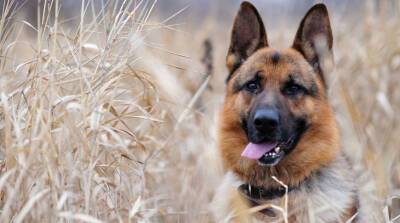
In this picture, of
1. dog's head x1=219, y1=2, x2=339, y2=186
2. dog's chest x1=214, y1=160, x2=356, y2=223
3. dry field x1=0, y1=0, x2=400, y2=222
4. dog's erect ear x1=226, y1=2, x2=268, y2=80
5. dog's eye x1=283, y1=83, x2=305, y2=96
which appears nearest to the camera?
dry field x1=0, y1=0, x2=400, y2=222

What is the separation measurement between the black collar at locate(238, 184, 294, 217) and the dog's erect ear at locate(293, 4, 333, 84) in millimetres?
873

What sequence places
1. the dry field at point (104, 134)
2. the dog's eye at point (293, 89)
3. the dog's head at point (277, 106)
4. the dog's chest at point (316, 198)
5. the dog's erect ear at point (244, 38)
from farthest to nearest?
the dog's erect ear at point (244, 38) < the dog's eye at point (293, 89) < the dog's head at point (277, 106) < the dog's chest at point (316, 198) < the dry field at point (104, 134)

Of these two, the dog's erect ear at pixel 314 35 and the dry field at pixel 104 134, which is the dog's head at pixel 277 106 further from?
the dry field at pixel 104 134

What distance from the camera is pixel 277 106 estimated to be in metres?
4.15

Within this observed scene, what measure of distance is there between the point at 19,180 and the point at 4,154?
20.3 inches

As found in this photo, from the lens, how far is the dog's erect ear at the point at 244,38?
15.2 ft

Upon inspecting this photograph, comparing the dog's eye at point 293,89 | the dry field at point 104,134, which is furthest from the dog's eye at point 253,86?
the dry field at point 104,134

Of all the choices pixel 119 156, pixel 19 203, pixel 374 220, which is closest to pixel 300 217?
pixel 374 220

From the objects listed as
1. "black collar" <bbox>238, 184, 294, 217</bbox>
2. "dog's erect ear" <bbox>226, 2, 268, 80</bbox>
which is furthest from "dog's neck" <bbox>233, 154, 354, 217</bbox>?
"dog's erect ear" <bbox>226, 2, 268, 80</bbox>

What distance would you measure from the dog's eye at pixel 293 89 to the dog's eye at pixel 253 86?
0.19 metres

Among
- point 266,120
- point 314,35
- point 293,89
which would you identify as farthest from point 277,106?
point 314,35

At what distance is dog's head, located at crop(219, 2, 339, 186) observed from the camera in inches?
163

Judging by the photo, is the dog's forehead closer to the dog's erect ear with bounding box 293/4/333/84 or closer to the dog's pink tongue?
the dog's erect ear with bounding box 293/4/333/84

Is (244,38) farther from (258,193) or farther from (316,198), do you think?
(316,198)
